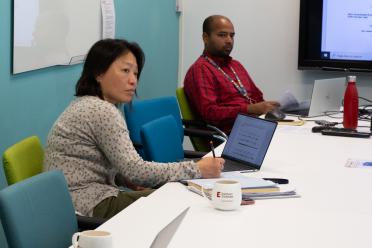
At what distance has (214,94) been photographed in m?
4.23

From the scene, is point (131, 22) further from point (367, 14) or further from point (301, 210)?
point (301, 210)

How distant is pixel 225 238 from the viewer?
171 cm

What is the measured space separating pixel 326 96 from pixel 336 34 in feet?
4.26

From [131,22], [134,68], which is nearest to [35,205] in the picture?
[134,68]

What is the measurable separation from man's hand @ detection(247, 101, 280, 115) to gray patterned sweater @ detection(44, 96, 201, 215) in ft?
5.55

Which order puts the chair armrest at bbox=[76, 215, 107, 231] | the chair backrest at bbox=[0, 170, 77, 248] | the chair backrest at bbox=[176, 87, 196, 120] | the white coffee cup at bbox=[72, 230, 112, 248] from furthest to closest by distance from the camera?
the chair backrest at bbox=[176, 87, 196, 120]
the chair armrest at bbox=[76, 215, 107, 231]
the chair backrest at bbox=[0, 170, 77, 248]
the white coffee cup at bbox=[72, 230, 112, 248]

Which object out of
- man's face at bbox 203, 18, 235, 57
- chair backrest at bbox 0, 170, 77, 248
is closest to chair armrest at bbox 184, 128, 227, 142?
man's face at bbox 203, 18, 235, 57

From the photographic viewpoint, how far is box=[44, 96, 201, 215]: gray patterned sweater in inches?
92.0

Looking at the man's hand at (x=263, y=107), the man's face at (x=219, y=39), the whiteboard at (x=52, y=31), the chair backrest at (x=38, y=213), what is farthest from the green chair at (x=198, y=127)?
the chair backrest at (x=38, y=213)

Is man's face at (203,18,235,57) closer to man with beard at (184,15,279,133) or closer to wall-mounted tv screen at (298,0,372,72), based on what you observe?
man with beard at (184,15,279,133)

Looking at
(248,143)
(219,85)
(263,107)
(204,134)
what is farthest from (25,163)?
(219,85)

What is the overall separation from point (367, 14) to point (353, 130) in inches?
77.1

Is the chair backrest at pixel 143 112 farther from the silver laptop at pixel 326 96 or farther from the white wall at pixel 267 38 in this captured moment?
the white wall at pixel 267 38

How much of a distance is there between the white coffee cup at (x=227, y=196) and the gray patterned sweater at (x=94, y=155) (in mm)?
367
